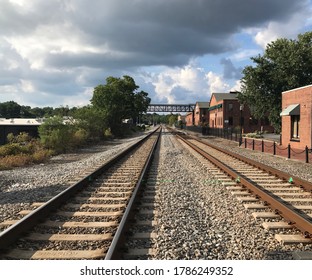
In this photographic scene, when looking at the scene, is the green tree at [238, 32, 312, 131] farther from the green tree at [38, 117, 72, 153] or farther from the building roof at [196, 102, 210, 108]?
the building roof at [196, 102, 210, 108]

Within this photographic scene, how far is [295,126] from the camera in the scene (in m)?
21.2

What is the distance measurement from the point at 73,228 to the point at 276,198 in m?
4.87

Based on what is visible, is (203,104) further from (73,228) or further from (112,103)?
(73,228)

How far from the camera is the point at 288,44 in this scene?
30578 mm

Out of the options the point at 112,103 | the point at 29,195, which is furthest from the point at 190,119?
the point at 29,195

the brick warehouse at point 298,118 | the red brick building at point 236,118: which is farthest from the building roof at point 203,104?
the brick warehouse at point 298,118

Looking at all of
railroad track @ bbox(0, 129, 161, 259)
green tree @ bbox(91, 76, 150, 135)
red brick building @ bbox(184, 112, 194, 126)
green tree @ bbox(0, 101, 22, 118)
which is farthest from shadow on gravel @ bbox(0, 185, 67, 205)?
green tree @ bbox(0, 101, 22, 118)

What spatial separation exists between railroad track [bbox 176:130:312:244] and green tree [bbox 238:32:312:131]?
19426 mm

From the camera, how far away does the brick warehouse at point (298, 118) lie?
61.0 ft

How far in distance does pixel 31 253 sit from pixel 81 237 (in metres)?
0.81

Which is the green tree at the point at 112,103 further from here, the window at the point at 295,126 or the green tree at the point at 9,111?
the green tree at the point at 9,111

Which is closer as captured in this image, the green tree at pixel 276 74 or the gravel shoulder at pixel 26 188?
the gravel shoulder at pixel 26 188

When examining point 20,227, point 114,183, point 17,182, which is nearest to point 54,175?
point 17,182
